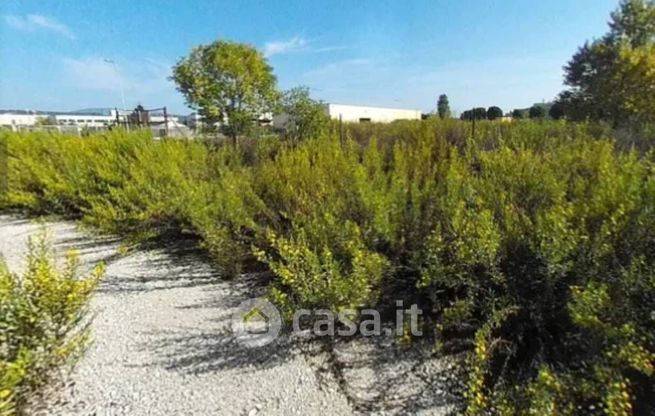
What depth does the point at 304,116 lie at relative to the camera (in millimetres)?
10016

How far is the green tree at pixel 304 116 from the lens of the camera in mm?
9805

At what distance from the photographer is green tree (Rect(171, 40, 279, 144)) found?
16484 millimetres

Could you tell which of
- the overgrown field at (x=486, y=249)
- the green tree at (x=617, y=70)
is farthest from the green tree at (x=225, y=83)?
the green tree at (x=617, y=70)

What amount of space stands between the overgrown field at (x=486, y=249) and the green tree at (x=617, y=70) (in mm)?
17478

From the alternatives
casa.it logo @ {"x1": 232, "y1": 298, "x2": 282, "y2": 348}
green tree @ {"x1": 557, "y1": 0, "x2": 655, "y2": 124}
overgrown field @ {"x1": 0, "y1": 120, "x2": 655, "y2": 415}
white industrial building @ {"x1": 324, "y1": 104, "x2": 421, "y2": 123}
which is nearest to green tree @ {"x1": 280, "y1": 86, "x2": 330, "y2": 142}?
overgrown field @ {"x1": 0, "y1": 120, "x2": 655, "y2": 415}

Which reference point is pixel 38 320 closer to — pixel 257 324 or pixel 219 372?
pixel 219 372

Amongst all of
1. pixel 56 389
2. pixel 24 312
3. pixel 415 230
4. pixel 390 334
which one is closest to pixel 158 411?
pixel 56 389

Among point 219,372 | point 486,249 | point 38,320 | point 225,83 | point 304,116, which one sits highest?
point 225,83

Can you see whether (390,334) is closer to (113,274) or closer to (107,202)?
(113,274)

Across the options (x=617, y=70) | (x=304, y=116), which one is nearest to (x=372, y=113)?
(x=617, y=70)

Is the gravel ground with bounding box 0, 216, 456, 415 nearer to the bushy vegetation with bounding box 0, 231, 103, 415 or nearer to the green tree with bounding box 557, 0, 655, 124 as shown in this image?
the bushy vegetation with bounding box 0, 231, 103, 415

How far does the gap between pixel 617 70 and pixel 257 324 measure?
2445 cm

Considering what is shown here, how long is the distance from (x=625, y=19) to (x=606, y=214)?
36.1 meters

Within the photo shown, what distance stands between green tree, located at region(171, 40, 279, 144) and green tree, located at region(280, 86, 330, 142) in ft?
21.3
